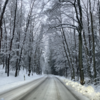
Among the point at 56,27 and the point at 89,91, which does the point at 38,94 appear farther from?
the point at 56,27

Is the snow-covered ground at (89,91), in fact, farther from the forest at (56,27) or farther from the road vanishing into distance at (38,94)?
the forest at (56,27)

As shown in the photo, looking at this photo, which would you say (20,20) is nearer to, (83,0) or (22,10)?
(22,10)

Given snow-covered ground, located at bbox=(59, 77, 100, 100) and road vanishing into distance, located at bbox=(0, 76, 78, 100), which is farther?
road vanishing into distance, located at bbox=(0, 76, 78, 100)

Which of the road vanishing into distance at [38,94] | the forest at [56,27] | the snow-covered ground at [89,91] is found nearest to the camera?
the snow-covered ground at [89,91]

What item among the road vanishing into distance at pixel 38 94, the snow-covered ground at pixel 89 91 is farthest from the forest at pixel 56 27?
the road vanishing into distance at pixel 38 94

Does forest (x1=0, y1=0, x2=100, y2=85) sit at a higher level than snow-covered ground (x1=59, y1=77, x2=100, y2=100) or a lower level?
higher

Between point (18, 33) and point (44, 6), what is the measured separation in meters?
15.3

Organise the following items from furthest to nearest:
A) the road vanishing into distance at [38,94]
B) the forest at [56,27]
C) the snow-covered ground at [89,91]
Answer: the forest at [56,27] → the road vanishing into distance at [38,94] → the snow-covered ground at [89,91]

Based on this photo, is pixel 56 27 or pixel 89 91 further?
pixel 56 27

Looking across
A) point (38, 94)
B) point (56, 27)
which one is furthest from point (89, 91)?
point (56, 27)

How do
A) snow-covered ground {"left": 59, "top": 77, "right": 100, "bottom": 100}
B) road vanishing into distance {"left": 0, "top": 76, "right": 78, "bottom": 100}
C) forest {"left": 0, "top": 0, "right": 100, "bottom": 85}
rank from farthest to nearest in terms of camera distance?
forest {"left": 0, "top": 0, "right": 100, "bottom": 85} → road vanishing into distance {"left": 0, "top": 76, "right": 78, "bottom": 100} → snow-covered ground {"left": 59, "top": 77, "right": 100, "bottom": 100}

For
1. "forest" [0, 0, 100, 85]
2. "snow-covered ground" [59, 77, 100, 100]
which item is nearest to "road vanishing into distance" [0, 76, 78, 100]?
"snow-covered ground" [59, 77, 100, 100]

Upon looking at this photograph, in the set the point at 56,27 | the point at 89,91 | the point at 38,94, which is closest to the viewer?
the point at 89,91

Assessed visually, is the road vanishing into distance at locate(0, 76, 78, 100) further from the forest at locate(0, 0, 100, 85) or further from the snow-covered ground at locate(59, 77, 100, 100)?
the forest at locate(0, 0, 100, 85)
